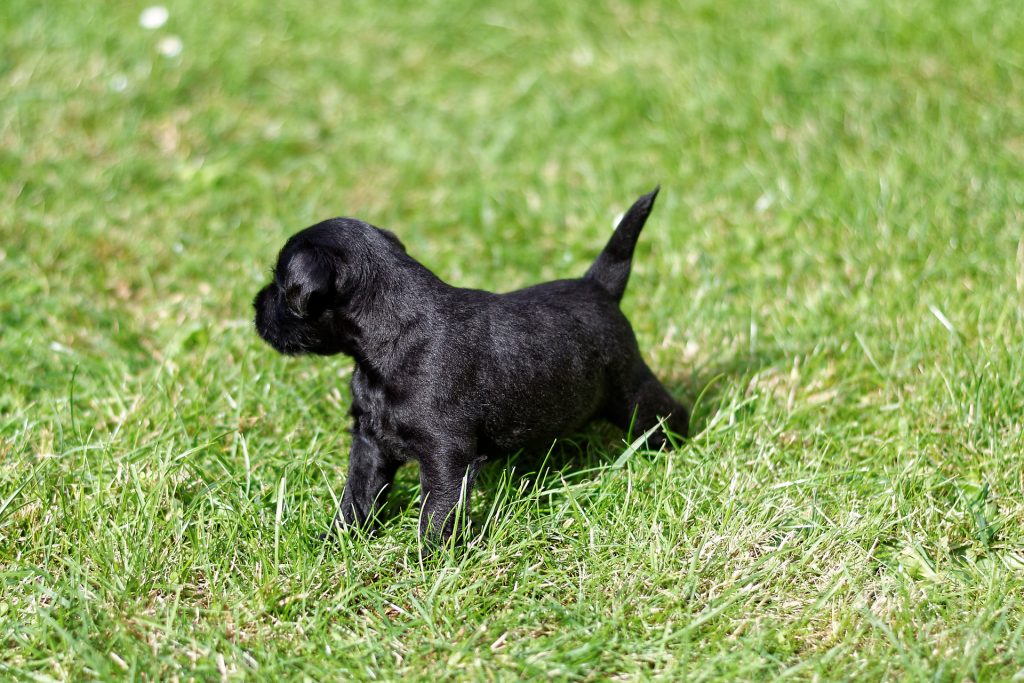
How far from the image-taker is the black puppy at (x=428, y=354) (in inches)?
144

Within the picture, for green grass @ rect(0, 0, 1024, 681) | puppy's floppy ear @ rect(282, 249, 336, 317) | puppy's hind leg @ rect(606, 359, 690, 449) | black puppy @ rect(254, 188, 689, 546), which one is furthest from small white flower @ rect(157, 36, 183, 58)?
puppy's hind leg @ rect(606, 359, 690, 449)

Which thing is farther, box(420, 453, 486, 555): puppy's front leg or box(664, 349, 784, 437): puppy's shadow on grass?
box(664, 349, 784, 437): puppy's shadow on grass

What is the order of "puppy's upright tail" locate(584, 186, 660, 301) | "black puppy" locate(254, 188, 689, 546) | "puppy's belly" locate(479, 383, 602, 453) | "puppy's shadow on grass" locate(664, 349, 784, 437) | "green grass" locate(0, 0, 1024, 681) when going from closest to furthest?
"green grass" locate(0, 0, 1024, 681) → "black puppy" locate(254, 188, 689, 546) → "puppy's belly" locate(479, 383, 602, 453) → "puppy's upright tail" locate(584, 186, 660, 301) → "puppy's shadow on grass" locate(664, 349, 784, 437)

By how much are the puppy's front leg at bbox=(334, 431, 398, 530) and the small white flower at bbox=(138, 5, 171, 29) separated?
5.30m

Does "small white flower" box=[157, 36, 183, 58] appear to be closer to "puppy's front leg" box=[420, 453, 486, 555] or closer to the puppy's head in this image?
the puppy's head

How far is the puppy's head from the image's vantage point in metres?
3.60

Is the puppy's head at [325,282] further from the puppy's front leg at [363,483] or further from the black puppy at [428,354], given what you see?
the puppy's front leg at [363,483]

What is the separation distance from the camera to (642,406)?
4.24 meters

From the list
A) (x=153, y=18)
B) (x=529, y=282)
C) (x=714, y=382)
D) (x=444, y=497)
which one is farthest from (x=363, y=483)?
(x=153, y=18)

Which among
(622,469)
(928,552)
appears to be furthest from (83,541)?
(928,552)

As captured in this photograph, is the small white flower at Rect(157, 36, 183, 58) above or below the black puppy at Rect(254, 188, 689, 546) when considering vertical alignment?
above

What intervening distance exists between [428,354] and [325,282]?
1.47ft

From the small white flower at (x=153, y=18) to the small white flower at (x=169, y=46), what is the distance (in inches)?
6.0

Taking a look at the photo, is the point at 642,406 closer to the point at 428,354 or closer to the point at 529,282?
the point at 428,354
